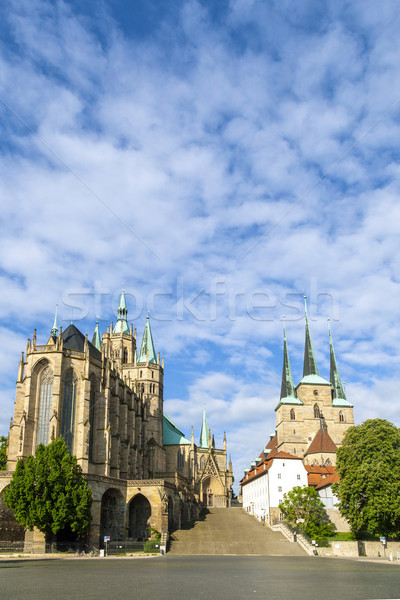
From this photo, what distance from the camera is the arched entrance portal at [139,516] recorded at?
53.8 meters

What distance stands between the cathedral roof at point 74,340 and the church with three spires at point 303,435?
91.5ft

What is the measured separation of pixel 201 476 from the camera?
99812 millimetres

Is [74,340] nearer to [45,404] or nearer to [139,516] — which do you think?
[45,404]

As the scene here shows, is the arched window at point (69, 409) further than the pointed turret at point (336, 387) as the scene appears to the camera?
No

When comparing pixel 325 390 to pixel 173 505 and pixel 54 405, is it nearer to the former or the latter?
pixel 173 505

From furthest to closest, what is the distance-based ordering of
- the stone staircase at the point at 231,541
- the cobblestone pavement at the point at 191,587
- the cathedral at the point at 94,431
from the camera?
the cathedral at the point at 94,431
the stone staircase at the point at 231,541
the cobblestone pavement at the point at 191,587

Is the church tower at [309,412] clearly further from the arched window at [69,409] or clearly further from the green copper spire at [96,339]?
the arched window at [69,409]

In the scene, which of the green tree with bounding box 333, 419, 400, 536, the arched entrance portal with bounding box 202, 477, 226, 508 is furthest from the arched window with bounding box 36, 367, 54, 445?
the arched entrance portal with bounding box 202, 477, 226, 508

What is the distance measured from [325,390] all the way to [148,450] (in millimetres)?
32752

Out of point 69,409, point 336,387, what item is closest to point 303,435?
point 336,387

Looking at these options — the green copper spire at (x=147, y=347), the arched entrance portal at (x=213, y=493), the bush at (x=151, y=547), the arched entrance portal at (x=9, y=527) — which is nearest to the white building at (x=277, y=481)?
the bush at (x=151, y=547)

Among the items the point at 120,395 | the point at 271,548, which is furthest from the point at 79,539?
the point at 120,395

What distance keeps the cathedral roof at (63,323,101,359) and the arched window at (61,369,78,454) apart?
362cm

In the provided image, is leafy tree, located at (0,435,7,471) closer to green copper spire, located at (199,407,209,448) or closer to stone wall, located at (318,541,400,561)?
stone wall, located at (318,541,400,561)
